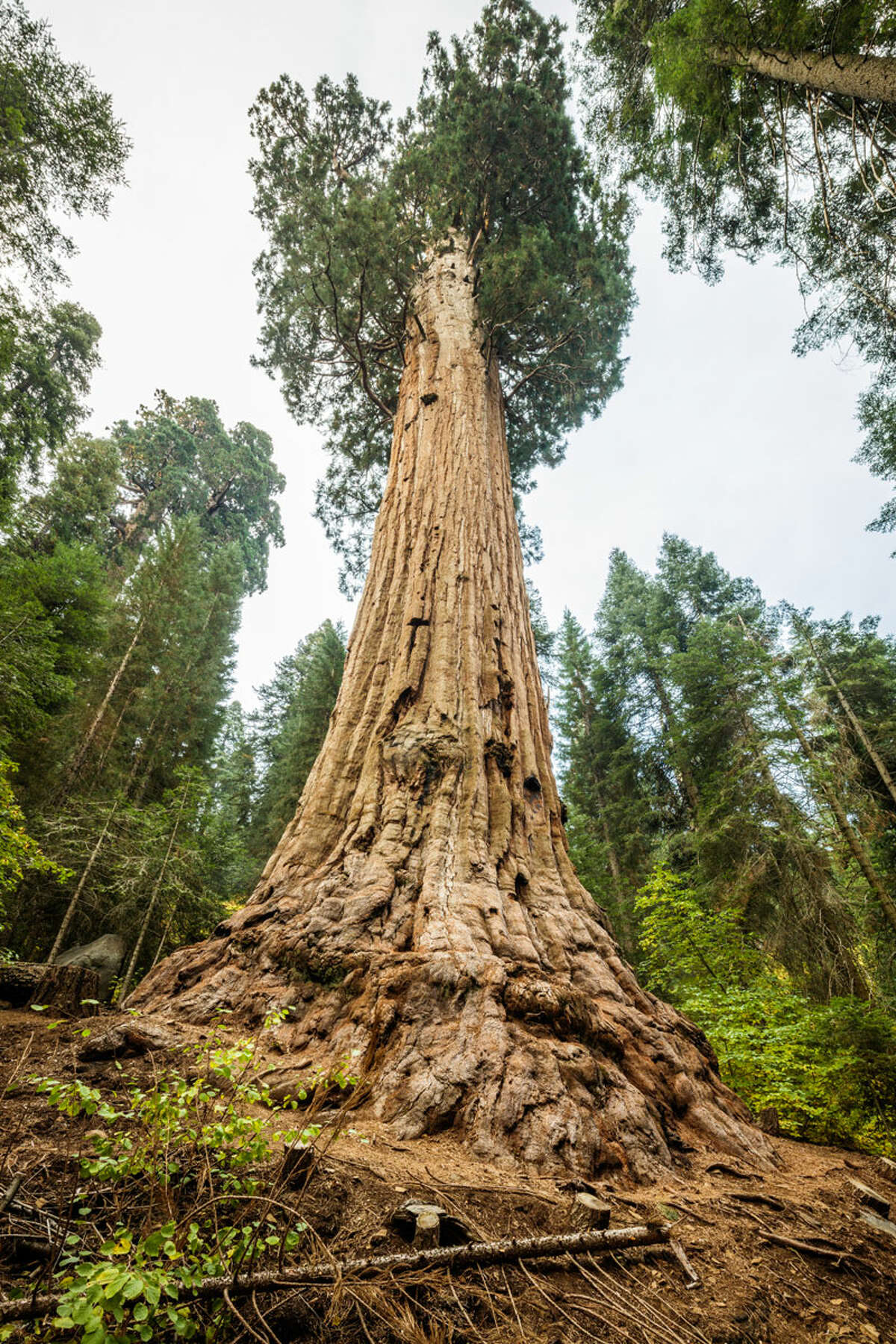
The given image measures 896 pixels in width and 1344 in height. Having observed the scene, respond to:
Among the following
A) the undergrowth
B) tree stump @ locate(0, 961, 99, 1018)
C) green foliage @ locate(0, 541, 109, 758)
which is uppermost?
green foliage @ locate(0, 541, 109, 758)

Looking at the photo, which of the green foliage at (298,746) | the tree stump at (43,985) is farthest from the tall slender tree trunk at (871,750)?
the tree stump at (43,985)

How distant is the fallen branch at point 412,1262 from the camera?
848mm

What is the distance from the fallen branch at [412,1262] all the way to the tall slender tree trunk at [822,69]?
7.04 meters

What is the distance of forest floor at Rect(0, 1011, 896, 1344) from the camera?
1049 mm

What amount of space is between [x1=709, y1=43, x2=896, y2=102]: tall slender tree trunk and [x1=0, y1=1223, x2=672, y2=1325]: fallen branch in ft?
23.1

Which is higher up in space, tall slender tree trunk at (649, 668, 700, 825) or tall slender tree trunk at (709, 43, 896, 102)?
tall slender tree trunk at (709, 43, 896, 102)

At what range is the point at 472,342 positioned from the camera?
24.6 ft

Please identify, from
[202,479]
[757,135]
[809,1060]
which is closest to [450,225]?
[757,135]

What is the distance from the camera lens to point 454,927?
2887mm

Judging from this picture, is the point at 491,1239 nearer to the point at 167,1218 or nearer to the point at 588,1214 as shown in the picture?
the point at 588,1214

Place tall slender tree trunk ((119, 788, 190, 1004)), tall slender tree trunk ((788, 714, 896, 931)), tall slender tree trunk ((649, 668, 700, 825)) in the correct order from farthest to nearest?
tall slender tree trunk ((649, 668, 700, 825)), tall slender tree trunk ((788, 714, 896, 931)), tall slender tree trunk ((119, 788, 190, 1004))

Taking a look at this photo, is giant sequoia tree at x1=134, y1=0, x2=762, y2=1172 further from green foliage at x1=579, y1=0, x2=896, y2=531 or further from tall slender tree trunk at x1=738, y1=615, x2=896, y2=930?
tall slender tree trunk at x1=738, y1=615, x2=896, y2=930

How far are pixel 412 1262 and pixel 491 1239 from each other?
0.30 metres

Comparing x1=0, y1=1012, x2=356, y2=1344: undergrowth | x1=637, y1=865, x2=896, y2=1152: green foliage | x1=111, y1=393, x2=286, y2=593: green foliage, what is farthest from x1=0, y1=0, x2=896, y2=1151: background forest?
x1=111, y1=393, x2=286, y2=593: green foliage
